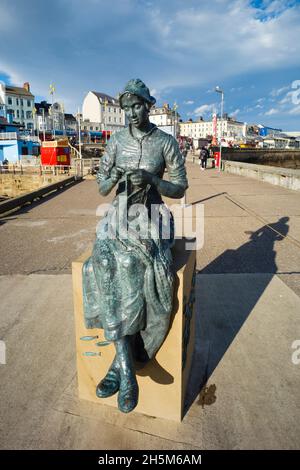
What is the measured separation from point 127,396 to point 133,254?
3.02ft

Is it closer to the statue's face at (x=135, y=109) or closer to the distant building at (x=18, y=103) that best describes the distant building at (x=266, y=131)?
the distant building at (x=18, y=103)

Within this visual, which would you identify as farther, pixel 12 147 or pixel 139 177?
pixel 12 147

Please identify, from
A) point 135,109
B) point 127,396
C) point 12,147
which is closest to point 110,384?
point 127,396

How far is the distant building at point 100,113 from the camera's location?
75.2 meters

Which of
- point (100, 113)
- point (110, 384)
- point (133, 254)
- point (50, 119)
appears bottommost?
point (110, 384)

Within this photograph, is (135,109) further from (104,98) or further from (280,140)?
(280,140)

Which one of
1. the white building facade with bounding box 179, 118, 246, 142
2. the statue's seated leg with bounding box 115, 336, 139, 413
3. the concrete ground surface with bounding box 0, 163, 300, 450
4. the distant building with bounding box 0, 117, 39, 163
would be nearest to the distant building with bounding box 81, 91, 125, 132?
the distant building with bounding box 0, 117, 39, 163

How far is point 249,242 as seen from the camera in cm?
676

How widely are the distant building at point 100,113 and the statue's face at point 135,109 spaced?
247 feet

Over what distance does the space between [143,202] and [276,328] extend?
232 cm

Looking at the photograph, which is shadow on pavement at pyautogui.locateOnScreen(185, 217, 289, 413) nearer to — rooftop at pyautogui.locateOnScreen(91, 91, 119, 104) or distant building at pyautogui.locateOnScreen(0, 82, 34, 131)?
distant building at pyautogui.locateOnScreen(0, 82, 34, 131)

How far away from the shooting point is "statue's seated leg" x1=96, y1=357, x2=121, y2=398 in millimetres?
1970

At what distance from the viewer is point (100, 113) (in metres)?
75.2
